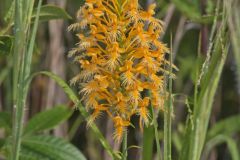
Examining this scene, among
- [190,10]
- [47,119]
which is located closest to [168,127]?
[47,119]

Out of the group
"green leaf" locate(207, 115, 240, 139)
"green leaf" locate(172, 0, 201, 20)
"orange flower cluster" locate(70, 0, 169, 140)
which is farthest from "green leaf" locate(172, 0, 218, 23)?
"orange flower cluster" locate(70, 0, 169, 140)

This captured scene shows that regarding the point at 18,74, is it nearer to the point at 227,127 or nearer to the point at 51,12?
the point at 51,12

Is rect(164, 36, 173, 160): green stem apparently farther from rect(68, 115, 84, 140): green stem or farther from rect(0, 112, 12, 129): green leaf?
rect(68, 115, 84, 140): green stem

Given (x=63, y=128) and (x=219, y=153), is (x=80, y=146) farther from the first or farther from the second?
(x=219, y=153)

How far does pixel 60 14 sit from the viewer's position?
1390 millimetres

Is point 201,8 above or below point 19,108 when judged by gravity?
above

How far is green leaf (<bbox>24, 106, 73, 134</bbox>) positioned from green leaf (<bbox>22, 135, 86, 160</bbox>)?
4.2 inches

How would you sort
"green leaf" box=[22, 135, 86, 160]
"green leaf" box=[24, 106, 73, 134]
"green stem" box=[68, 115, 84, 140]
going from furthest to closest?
"green stem" box=[68, 115, 84, 140]
"green leaf" box=[24, 106, 73, 134]
"green leaf" box=[22, 135, 86, 160]

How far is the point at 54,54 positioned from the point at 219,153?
0.89 m

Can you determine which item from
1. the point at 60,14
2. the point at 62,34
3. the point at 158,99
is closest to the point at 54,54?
the point at 62,34

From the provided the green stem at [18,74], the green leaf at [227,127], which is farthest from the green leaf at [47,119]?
the green leaf at [227,127]

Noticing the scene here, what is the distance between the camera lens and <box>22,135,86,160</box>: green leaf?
4.64 feet

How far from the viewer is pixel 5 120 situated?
4.90ft

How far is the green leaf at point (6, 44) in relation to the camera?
1301 mm
